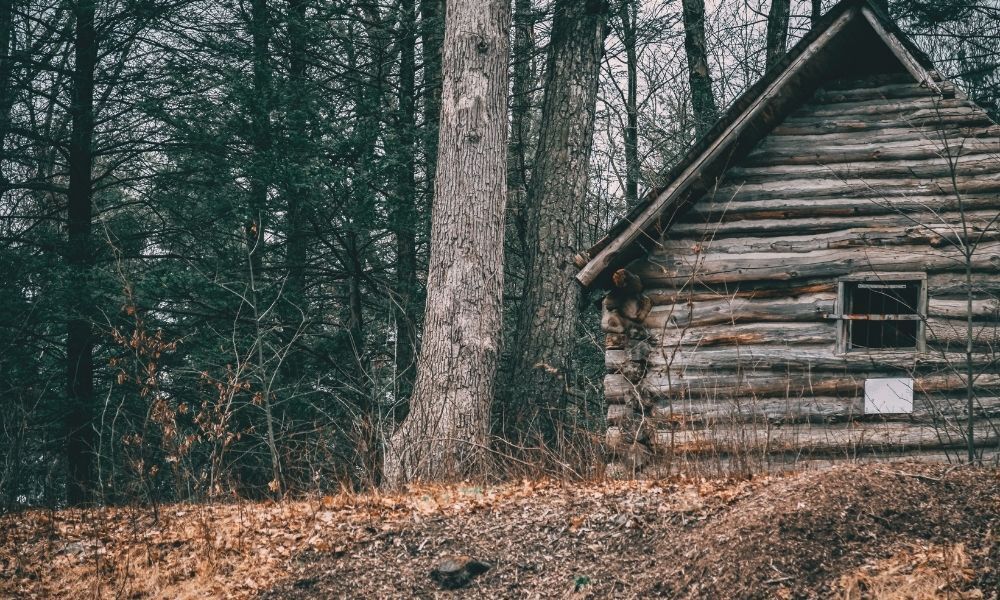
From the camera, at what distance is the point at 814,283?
7.34m

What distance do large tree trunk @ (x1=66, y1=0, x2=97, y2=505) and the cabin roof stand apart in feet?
24.0

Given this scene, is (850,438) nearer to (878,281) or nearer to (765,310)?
(765,310)

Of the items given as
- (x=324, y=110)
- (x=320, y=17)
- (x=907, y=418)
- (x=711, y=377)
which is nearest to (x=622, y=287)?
(x=711, y=377)

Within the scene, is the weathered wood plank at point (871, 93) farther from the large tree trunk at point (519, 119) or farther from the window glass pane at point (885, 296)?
the large tree trunk at point (519, 119)

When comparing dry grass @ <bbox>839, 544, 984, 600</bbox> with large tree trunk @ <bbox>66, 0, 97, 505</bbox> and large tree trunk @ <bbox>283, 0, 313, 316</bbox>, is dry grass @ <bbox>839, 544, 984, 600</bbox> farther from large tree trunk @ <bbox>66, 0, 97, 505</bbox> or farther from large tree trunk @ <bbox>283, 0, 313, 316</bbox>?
large tree trunk @ <bbox>66, 0, 97, 505</bbox>

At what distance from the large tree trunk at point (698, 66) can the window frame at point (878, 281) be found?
24.4 feet

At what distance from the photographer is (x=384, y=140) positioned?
34.8 feet

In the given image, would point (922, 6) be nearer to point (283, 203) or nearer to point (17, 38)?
point (283, 203)

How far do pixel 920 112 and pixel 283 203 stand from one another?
28.1 feet

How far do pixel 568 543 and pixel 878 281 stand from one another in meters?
4.53

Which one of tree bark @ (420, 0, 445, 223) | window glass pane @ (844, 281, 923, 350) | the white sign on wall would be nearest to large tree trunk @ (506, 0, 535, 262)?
tree bark @ (420, 0, 445, 223)

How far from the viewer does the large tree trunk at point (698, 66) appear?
565 inches

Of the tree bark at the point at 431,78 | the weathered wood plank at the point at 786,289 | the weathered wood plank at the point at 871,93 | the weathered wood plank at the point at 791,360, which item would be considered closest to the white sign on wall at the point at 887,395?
the weathered wood plank at the point at 791,360

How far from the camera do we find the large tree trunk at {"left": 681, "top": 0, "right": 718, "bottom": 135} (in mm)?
14344
